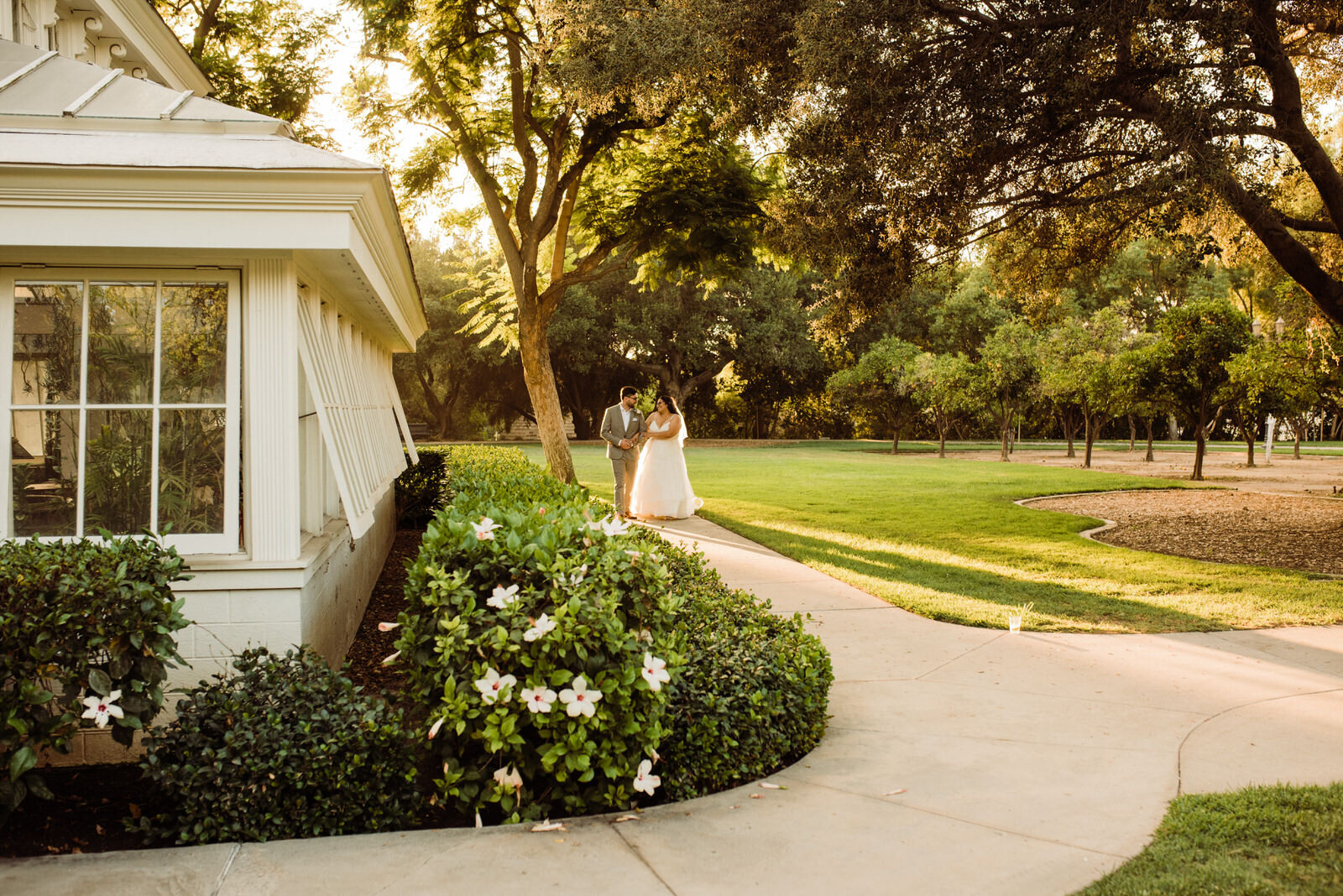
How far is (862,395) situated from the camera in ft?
116

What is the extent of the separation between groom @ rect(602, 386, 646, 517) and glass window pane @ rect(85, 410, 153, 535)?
340 inches

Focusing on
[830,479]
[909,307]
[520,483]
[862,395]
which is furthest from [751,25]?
[909,307]

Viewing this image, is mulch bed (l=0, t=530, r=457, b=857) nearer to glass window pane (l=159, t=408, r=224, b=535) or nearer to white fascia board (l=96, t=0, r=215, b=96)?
glass window pane (l=159, t=408, r=224, b=535)

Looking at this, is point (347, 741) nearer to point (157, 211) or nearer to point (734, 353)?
point (157, 211)

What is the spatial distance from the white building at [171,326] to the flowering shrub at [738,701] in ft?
6.38

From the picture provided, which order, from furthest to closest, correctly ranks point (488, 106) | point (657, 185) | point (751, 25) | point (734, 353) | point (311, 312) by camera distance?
point (734, 353)
point (488, 106)
point (657, 185)
point (751, 25)
point (311, 312)

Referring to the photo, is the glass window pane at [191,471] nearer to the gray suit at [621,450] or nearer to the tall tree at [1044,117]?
the tall tree at [1044,117]

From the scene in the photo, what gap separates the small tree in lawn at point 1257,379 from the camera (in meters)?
15.8

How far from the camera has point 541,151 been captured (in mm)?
18344

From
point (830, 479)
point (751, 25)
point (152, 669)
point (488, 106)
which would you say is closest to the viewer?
point (152, 669)

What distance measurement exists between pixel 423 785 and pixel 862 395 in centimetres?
3282

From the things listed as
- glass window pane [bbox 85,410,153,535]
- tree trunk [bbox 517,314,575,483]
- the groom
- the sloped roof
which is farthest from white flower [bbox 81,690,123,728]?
tree trunk [bbox 517,314,575,483]

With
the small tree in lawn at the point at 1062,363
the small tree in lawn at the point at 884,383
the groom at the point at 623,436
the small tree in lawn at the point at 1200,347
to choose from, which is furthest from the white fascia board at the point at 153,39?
the small tree in lawn at the point at 884,383

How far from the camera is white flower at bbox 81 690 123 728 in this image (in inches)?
131
